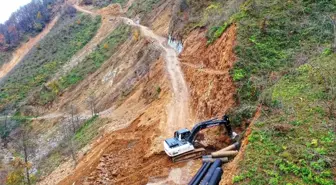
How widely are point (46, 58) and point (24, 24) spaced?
39.8 meters

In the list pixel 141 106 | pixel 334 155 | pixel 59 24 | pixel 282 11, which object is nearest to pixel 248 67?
pixel 282 11

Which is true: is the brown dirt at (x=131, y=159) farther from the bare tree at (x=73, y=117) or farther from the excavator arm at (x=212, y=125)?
the bare tree at (x=73, y=117)

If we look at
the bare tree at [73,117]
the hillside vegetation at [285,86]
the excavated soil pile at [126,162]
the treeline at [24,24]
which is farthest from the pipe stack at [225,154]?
the treeline at [24,24]

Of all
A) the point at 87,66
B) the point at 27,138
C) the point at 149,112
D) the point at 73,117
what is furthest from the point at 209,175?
the point at 87,66

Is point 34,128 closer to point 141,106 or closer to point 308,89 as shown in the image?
point 141,106

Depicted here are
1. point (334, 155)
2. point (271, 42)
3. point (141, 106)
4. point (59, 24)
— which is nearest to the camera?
point (334, 155)

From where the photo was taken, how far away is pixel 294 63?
23.0 metres

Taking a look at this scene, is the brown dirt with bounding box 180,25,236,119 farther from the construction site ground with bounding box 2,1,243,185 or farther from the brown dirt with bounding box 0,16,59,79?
the brown dirt with bounding box 0,16,59,79

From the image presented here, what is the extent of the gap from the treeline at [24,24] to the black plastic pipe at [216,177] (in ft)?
320

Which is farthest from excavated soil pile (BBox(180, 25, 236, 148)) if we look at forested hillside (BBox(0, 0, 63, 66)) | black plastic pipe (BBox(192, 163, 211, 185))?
forested hillside (BBox(0, 0, 63, 66))

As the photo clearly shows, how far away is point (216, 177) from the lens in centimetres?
1473

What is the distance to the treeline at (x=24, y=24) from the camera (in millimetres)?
100750

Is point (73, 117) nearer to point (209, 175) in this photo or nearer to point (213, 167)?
point (213, 167)

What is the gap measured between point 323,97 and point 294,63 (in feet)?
19.2
